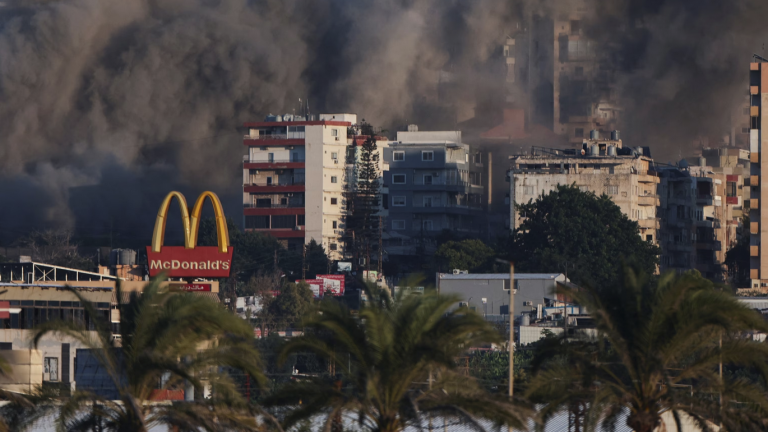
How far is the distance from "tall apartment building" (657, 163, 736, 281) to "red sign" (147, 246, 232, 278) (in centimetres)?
5078

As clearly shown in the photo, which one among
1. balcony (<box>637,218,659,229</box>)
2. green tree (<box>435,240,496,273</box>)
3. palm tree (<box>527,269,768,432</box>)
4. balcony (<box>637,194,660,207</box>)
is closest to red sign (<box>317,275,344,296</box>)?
green tree (<box>435,240,496,273</box>)

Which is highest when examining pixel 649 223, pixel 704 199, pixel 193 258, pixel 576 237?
pixel 704 199

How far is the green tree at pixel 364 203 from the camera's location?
102625 millimetres

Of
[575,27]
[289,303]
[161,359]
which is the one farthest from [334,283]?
[161,359]

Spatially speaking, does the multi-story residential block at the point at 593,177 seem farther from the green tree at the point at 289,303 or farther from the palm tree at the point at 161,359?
the palm tree at the point at 161,359

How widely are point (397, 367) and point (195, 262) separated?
31224mm

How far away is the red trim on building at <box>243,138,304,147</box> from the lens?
4126 inches

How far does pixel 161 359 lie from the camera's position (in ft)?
82.1

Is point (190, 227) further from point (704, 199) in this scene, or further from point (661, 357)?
point (704, 199)

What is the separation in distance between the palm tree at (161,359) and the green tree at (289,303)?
55334mm

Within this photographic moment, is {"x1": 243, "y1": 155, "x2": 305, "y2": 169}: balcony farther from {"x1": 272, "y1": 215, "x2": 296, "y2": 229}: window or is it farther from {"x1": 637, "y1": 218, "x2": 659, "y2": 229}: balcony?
{"x1": 637, "y1": 218, "x2": 659, "y2": 229}: balcony

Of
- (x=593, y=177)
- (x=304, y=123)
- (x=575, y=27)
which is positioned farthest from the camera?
(x=575, y=27)

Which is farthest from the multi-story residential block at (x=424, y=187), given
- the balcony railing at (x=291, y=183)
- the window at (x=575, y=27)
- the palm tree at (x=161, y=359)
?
the palm tree at (x=161, y=359)

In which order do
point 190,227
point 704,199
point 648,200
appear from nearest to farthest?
point 190,227 → point 648,200 → point 704,199
